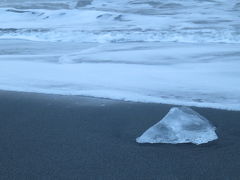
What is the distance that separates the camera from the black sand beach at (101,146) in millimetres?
2246

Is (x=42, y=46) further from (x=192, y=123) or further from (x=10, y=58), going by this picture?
(x=192, y=123)

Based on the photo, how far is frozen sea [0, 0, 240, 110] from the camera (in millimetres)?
4023

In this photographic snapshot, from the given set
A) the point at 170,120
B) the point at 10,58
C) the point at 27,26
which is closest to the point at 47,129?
the point at 170,120

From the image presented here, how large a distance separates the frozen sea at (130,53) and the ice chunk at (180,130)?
61 cm

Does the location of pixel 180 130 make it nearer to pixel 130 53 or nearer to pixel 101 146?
pixel 101 146

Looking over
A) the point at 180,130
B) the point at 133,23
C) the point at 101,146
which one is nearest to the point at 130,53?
the point at 133,23

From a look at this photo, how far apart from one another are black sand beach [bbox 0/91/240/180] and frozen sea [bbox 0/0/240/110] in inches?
19.8

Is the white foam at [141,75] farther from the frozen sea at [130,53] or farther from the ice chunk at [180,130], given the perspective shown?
the ice chunk at [180,130]

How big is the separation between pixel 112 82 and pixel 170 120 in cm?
154

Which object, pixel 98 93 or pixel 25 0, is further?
pixel 25 0

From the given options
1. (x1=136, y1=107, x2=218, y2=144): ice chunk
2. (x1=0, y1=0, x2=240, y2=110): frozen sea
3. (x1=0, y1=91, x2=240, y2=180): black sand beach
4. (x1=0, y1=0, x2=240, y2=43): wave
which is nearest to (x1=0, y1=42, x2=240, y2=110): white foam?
(x1=0, y1=0, x2=240, y2=110): frozen sea

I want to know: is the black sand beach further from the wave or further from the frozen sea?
the wave

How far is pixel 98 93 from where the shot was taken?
3889 millimetres

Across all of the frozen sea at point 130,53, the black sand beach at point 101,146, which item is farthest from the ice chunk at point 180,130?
the frozen sea at point 130,53
